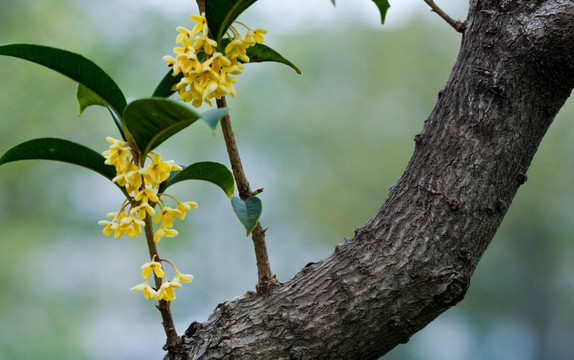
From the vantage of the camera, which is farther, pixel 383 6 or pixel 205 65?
pixel 383 6

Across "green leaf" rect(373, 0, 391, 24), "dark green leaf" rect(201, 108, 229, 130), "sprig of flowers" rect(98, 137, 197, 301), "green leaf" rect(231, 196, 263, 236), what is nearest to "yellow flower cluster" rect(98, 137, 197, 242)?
"sprig of flowers" rect(98, 137, 197, 301)

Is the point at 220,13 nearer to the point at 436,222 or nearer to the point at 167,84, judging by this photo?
the point at 167,84

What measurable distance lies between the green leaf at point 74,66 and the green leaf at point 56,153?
7cm

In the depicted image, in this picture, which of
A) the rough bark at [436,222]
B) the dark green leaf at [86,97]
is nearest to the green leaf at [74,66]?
the dark green leaf at [86,97]

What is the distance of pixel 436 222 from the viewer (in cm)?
86

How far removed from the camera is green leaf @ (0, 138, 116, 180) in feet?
2.56

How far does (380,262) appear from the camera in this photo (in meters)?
0.85

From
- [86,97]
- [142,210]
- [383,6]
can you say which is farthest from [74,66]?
[383,6]

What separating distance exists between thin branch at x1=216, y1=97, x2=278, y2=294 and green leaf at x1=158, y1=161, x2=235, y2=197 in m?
0.02

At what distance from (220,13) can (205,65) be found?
0.07 m

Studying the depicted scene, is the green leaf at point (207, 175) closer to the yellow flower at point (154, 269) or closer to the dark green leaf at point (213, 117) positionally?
the yellow flower at point (154, 269)

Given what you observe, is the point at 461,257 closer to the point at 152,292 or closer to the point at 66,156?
the point at 152,292

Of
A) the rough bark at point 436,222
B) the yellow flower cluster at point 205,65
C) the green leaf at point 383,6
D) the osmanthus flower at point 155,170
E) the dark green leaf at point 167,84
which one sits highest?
the dark green leaf at point 167,84

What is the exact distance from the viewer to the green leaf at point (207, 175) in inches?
32.6
